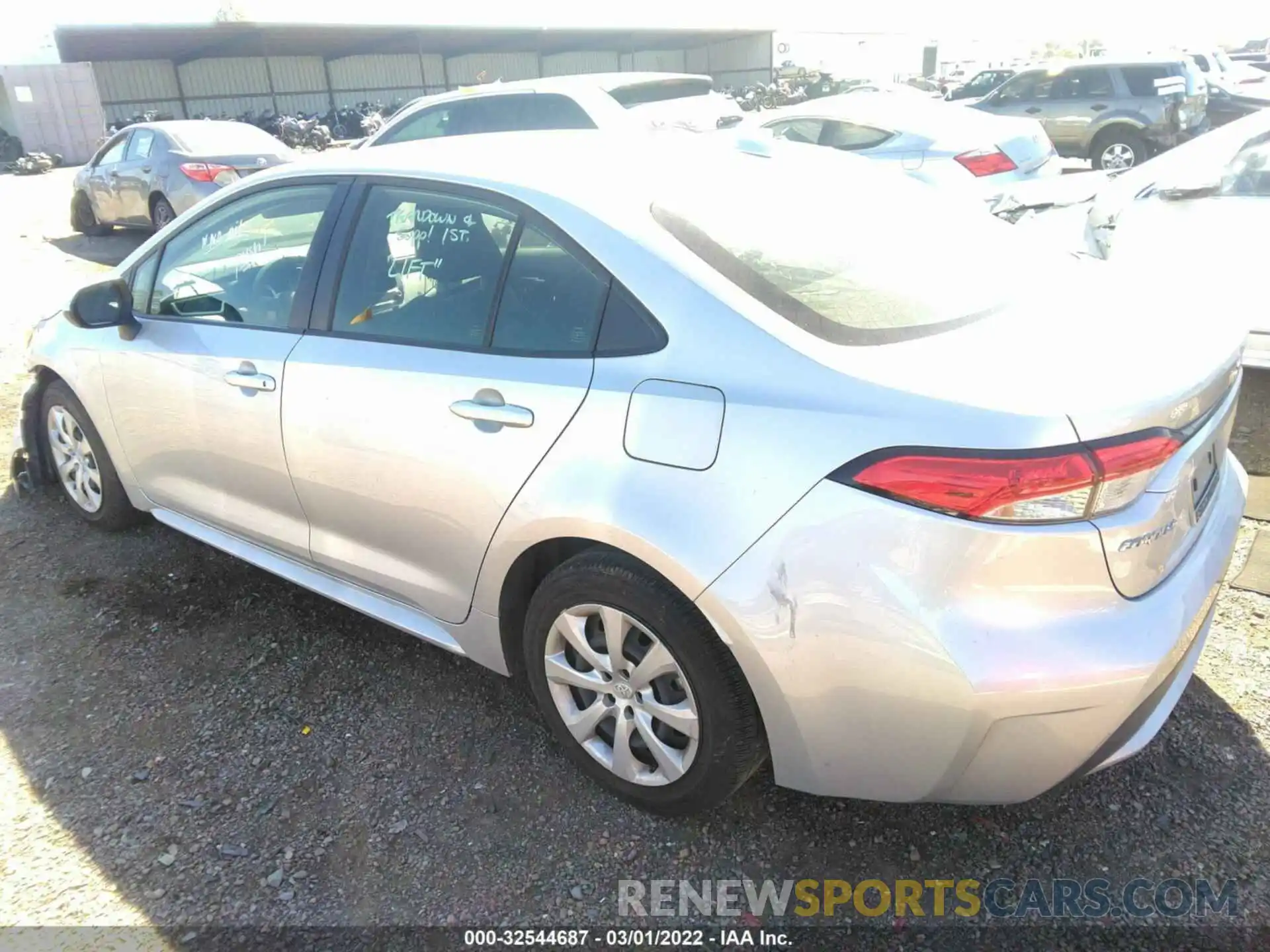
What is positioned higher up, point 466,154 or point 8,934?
point 466,154

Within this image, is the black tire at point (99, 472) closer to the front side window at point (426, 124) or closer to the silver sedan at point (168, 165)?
the front side window at point (426, 124)

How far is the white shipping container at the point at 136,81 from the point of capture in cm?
3234

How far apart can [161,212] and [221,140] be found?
110cm

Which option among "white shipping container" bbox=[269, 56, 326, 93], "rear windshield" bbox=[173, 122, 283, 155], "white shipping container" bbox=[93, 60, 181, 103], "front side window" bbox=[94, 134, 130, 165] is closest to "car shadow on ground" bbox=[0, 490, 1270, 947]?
"rear windshield" bbox=[173, 122, 283, 155]

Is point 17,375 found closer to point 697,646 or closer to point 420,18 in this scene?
point 697,646

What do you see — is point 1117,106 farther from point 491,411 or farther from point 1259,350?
point 491,411

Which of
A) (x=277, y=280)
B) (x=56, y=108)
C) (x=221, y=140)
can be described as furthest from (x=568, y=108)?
(x=56, y=108)

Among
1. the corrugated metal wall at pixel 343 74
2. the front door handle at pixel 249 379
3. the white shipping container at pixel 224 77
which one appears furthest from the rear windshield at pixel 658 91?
the white shipping container at pixel 224 77

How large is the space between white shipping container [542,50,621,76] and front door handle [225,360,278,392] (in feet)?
148

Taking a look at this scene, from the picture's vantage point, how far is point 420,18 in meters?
36.6

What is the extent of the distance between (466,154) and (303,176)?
64 cm

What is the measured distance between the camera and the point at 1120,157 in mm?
13422

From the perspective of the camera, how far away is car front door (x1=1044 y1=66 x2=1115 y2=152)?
1341cm

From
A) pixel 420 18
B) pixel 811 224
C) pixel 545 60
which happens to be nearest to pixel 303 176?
pixel 811 224
